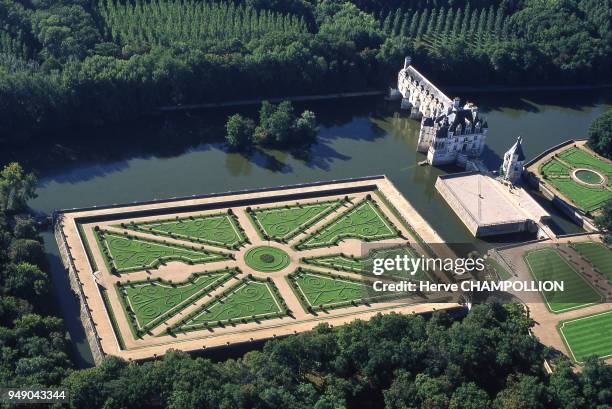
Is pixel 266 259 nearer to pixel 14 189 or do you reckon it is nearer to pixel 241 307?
pixel 241 307

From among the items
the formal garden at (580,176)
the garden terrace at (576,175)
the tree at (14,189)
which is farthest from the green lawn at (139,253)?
the formal garden at (580,176)

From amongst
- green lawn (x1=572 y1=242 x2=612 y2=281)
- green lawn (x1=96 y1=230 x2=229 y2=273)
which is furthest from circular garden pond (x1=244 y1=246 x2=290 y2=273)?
green lawn (x1=572 y1=242 x2=612 y2=281)

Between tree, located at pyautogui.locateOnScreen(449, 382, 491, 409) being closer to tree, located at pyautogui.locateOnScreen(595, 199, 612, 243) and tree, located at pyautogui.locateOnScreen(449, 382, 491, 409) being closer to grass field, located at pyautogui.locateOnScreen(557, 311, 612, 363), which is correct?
grass field, located at pyautogui.locateOnScreen(557, 311, 612, 363)

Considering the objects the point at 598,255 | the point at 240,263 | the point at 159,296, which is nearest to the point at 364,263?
the point at 240,263

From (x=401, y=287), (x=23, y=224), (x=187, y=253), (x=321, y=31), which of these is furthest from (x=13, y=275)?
(x=321, y=31)

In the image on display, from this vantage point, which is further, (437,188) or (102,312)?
(437,188)

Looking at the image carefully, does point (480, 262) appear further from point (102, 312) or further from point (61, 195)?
point (61, 195)
